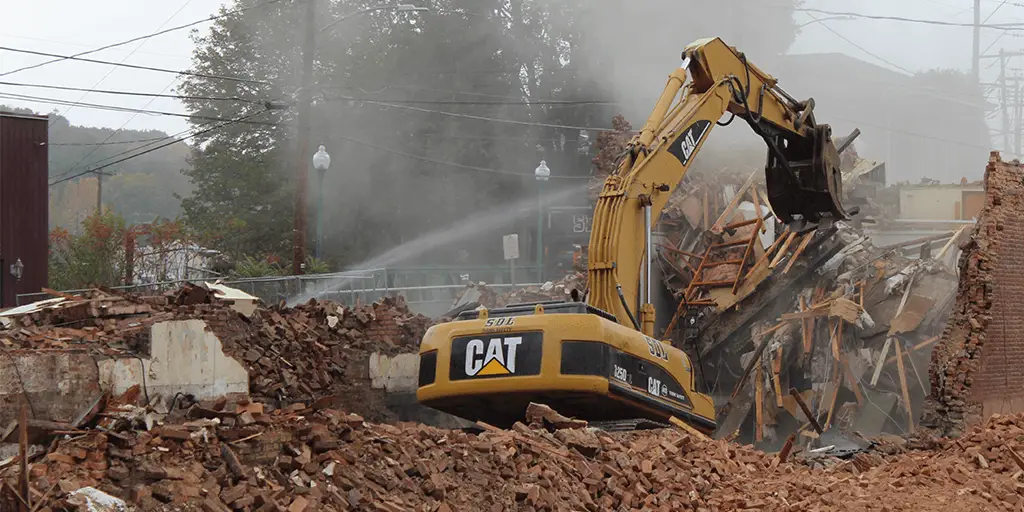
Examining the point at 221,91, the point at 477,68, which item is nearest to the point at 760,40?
the point at 477,68

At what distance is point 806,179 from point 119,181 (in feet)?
273

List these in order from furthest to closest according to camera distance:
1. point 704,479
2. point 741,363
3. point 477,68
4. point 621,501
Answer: point 477,68
point 741,363
point 704,479
point 621,501

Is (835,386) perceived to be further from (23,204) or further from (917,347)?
(23,204)

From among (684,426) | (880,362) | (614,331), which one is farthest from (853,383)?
(614,331)

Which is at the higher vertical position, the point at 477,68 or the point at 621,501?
the point at 477,68

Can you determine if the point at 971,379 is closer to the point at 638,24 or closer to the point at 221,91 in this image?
the point at 638,24

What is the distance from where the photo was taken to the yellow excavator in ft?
37.5

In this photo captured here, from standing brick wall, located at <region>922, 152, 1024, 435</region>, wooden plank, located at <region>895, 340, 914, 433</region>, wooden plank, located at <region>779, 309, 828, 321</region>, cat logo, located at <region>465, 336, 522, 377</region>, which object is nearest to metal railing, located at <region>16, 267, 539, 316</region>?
wooden plank, located at <region>779, 309, 828, 321</region>

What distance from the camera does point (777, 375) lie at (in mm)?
17828

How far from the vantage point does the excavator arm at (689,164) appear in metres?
12.8

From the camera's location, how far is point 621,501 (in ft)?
30.9

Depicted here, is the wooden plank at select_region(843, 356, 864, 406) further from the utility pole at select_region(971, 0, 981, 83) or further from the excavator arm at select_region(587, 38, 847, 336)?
the utility pole at select_region(971, 0, 981, 83)

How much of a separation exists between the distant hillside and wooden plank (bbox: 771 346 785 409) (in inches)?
2384

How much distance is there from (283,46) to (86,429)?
35051 millimetres
